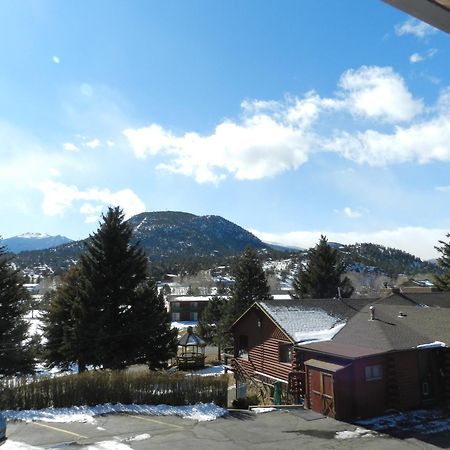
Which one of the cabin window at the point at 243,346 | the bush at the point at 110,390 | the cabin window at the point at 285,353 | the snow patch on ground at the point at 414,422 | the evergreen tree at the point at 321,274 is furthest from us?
the evergreen tree at the point at 321,274

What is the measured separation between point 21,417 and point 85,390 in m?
2.59

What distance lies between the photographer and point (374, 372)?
18.9 m

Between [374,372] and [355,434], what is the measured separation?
3.64 metres

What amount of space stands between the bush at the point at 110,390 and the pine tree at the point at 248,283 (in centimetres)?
2836

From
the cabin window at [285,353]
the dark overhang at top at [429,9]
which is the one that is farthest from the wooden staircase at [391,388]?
the dark overhang at top at [429,9]

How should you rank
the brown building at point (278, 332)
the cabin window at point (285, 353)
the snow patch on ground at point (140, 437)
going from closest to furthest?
the snow patch on ground at point (140, 437), the brown building at point (278, 332), the cabin window at point (285, 353)

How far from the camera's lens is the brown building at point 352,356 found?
728 inches

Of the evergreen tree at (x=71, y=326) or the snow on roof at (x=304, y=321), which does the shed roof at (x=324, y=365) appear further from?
the evergreen tree at (x=71, y=326)

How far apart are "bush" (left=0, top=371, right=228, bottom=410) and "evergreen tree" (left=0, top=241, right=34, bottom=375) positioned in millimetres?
10206

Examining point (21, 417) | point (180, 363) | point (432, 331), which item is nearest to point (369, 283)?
point (180, 363)

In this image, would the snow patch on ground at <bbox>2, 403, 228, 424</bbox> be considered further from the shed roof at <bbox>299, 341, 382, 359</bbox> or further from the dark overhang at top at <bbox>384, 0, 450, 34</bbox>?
the dark overhang at top at <bbox>384, 0, 450, 34</bbox>

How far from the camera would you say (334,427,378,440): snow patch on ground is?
615 inches

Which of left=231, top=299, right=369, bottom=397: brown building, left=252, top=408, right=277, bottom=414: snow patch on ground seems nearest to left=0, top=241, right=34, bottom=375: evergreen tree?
left=231, top=299, right=369, bottom=397: brown building

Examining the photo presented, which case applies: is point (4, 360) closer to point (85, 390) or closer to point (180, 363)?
point (85, 390)
